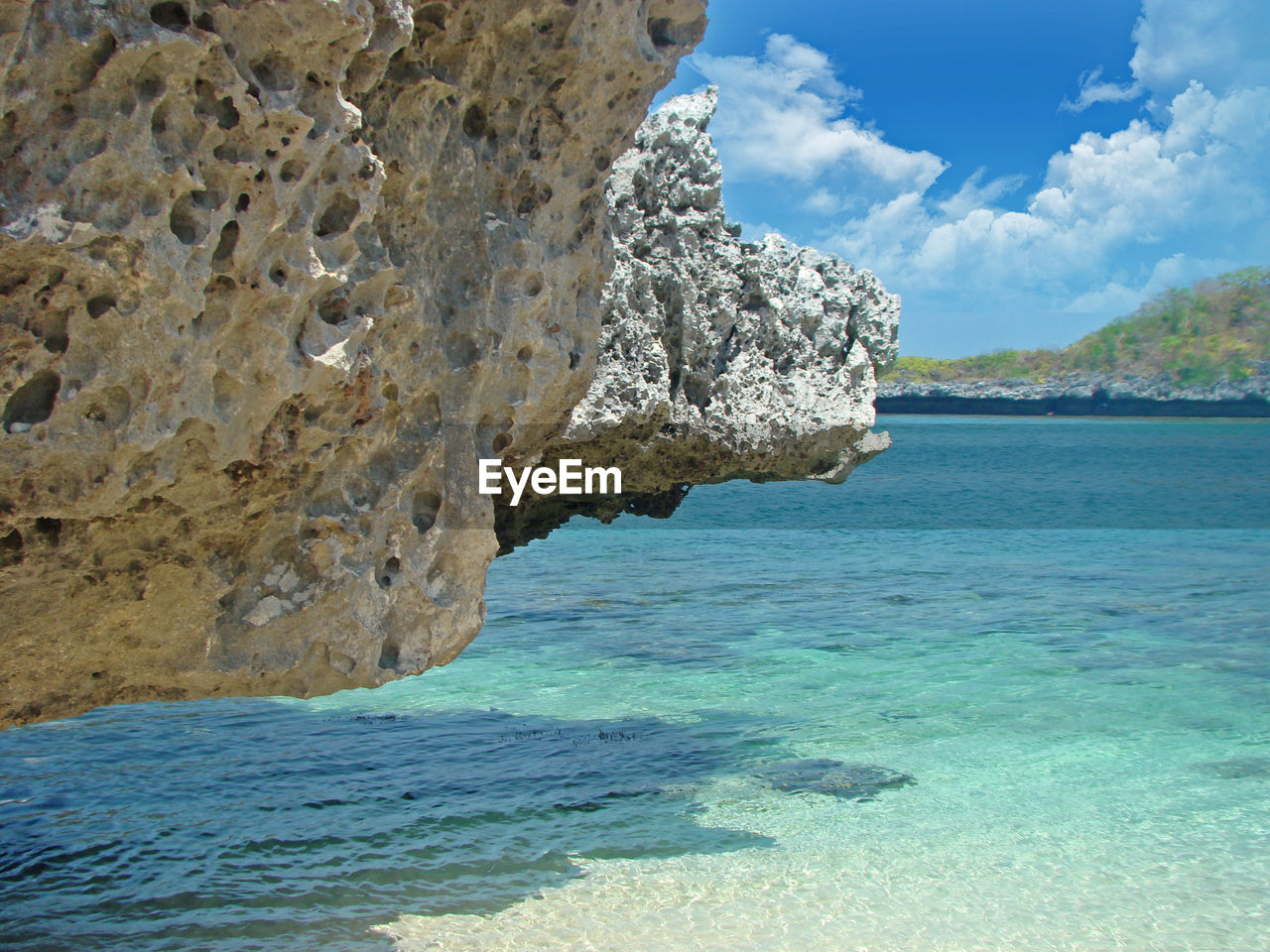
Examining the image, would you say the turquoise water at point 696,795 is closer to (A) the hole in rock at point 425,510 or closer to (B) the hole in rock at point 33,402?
Result: (A) the hole in rock at point 425,510

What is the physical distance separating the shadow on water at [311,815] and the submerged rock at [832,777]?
1.45 ft

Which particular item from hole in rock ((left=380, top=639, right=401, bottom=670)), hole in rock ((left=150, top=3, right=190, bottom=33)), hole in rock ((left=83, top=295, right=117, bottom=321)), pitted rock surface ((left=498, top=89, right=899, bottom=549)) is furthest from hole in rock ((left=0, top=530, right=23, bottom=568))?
pitted rock surface ((left=498, top=89, right=899, bottom=549))

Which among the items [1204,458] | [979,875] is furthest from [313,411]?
[1204,458]

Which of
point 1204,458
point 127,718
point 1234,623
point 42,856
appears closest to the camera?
point 42,856

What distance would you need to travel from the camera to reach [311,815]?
7426 mm

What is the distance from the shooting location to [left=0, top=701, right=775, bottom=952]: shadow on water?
589cm

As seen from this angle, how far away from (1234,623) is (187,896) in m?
15.1

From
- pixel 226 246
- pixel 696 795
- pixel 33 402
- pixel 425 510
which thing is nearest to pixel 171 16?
pixel 226 246

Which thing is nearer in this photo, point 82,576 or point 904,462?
point 82,576

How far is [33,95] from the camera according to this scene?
9.33 feet

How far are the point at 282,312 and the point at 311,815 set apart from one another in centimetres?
498

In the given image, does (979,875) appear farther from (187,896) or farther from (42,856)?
(42,856)

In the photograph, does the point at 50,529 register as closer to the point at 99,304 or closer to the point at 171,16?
the point at 99,304

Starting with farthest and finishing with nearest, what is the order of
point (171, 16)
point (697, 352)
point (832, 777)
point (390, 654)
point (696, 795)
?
1. point (832, 777)
2. point (696, 795)
3. point (697, 352)
4. point (390, 654)
5. point (171, 16)
